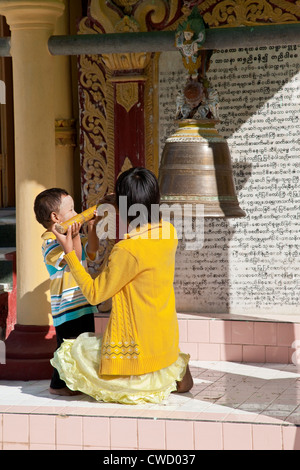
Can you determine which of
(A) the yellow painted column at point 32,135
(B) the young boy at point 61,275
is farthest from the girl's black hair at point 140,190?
(A) the yellow painted column at point 32,135

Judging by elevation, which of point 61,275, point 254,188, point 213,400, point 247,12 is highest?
point 247,12

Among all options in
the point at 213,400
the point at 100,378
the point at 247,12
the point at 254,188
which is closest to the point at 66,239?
the point at 100,378

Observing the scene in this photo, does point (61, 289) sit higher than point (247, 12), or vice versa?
point (247, 12)

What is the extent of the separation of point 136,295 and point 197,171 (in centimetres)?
85

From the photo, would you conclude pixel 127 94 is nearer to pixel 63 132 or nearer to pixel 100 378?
pixel 63 132

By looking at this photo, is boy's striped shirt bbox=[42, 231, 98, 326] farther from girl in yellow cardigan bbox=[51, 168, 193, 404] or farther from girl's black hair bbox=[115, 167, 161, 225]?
girl's black hair bbox=[115, 167, 161, 225]

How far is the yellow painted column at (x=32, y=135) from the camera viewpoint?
623 cm

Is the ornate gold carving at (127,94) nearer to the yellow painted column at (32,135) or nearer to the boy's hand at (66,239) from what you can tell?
the yellow painted column at (32,135)

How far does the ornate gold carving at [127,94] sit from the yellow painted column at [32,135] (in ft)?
3.63

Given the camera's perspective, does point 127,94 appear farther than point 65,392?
Yes

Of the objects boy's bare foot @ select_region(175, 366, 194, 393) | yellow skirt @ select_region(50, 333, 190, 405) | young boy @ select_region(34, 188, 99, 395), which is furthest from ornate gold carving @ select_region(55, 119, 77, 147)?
boy's bare foot @ select_region(175, 366, 194, 393)

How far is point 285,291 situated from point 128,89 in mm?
2030

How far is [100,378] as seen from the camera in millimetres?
5340

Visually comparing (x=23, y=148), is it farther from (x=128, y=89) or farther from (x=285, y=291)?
(x=285, y=291)
